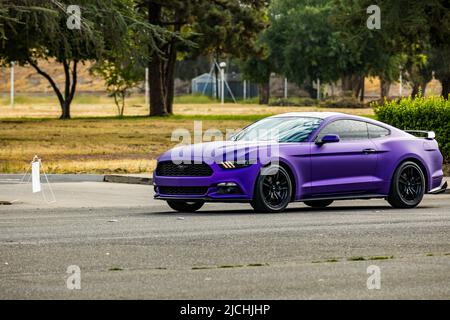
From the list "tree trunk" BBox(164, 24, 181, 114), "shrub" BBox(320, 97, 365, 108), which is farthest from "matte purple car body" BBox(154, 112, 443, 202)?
"shrub" BBox(320, 97, 365, 108)

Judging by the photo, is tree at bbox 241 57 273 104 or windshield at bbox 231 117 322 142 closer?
windshield at bbox 231 117 322 142

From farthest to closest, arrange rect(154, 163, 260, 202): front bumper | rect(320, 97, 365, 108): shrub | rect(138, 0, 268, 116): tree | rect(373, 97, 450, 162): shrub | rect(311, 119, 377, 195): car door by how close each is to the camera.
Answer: rect(320, 97, 365, 108): shrub < rect(138, 0, 268, 116): tree < rect(373, 97, 450, 162): shrub < rect(311, 119, 377, 195): car door < rect(154, 163, 260, 202): front bumper

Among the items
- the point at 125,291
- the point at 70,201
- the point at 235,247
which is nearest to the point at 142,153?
the point at 70,201

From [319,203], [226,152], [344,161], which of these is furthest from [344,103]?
[226,152]

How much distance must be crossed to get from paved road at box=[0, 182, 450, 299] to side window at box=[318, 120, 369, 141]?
1157 mm

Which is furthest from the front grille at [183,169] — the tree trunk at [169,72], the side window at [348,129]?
the tree trunk at [169,72]

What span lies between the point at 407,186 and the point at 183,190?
12.5 ft

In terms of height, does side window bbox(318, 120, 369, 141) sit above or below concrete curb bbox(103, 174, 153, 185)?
above

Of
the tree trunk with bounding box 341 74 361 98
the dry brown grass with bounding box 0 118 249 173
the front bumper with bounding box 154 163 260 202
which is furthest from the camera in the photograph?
the tree trunk with bounding box 341 74 361 98

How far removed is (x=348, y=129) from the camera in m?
19.1

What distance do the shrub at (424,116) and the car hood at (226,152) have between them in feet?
37.3

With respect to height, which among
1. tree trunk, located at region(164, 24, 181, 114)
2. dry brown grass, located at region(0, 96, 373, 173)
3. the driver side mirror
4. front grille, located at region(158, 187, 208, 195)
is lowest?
dry brown grass, located at region(0, 96, 373, 173)

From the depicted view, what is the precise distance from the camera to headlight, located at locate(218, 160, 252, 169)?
17422 millimetres

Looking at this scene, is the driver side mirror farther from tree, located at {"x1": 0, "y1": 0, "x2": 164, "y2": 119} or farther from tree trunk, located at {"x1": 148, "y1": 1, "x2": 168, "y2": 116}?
tree trunk, located at {"x1": 148, "y1": 1, "x2": 168, "y2": 116}
